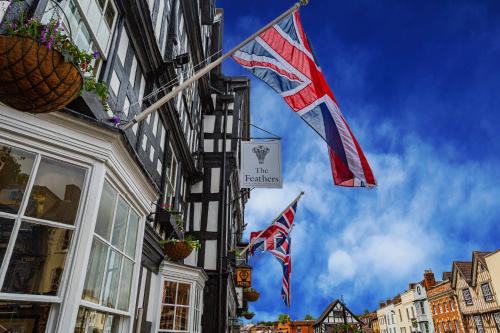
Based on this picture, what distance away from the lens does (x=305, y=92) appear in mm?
5711

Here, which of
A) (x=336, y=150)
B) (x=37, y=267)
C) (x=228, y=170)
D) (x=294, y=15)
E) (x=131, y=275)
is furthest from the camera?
(x=228, y=170)

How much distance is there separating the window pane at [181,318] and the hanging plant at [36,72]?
6.74 m

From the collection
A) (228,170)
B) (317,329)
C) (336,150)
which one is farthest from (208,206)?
(317,329)

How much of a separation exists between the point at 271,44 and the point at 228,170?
8228mm

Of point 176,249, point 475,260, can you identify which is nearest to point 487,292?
point 475,260

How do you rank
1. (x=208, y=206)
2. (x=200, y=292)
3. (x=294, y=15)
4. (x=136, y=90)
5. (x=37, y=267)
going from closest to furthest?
(x=37, y=267), (x=294, y=15), (x=136, y=90), (x=200, y=292), (x=208, y=206)

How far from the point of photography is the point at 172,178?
9875 mm

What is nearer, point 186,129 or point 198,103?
point 186,129

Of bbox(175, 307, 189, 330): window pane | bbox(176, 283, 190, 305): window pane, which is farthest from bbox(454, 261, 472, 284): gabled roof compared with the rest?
bbox(175, 307, 189, 330): window pane

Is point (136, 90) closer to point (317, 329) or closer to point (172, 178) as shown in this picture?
point (172, 178)

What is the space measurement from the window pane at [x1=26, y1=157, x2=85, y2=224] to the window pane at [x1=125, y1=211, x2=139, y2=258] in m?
1.24

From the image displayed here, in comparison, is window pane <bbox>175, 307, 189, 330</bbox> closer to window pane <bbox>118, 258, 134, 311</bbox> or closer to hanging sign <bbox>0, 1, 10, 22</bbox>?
window pane <bbox>118, 258, 134, 311</bbox>

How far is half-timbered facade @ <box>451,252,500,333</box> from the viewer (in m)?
33.9

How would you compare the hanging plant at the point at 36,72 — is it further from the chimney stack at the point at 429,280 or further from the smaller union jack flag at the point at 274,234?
the chimney stack at the point at 429,280
